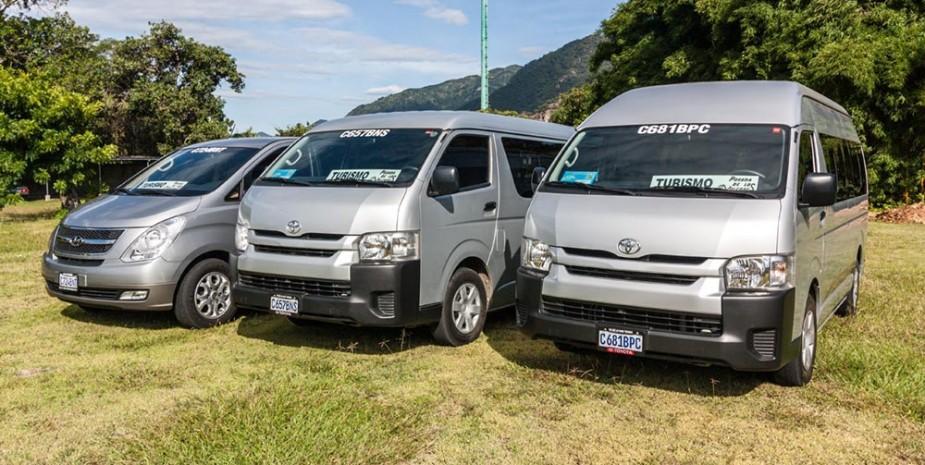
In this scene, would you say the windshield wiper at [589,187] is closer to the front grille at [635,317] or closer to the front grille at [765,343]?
the front grille at [635,317]

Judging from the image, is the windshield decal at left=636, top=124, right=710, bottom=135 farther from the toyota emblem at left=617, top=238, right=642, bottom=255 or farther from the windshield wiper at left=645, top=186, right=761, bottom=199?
the toyota emblem at left=617, top=238, right=642, bottom=255

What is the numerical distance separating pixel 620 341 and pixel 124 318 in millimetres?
5230

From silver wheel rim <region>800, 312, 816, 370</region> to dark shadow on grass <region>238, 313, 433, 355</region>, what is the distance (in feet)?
9.72

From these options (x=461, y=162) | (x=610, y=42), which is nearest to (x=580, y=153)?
(x=461, y=162)

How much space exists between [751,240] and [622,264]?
0.79 meters

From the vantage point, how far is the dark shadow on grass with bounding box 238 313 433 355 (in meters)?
6.45

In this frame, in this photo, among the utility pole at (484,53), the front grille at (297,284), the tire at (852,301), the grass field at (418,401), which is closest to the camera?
the grass field at (418,401)

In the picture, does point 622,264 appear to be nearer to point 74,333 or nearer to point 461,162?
point 461,162

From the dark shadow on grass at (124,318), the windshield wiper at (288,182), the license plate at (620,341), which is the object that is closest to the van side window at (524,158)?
the windshield wiper at (288,182)

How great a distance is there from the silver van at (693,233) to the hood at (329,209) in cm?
116

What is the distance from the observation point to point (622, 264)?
4.84 metres

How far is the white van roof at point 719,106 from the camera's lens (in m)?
5.40

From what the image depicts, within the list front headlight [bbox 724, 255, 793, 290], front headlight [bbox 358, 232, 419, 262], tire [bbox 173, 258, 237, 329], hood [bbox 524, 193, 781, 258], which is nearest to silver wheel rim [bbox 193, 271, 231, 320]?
tire [bbox 173, 258, 237, 329]

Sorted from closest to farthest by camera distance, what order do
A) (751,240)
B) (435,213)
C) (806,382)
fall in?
1. (751,240)
2. (806,382)
3. (435,213)
